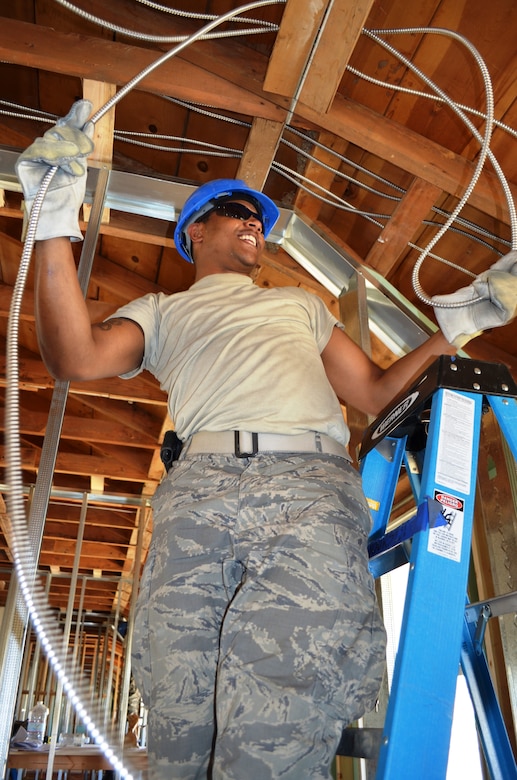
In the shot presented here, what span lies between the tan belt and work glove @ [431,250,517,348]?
0.40 metres

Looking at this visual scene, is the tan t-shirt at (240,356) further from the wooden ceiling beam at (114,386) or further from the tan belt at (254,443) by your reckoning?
the wooden ceiling beam at (114,386)

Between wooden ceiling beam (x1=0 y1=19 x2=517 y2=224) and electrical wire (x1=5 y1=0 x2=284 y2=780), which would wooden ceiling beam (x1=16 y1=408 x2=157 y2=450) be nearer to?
wooden ceiling beam (x1=0 y1=19 x2=517 y2=224)

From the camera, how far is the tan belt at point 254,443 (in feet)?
4.27

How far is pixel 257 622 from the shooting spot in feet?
3.45

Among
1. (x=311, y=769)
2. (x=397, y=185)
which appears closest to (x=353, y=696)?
(x=311, y=769)

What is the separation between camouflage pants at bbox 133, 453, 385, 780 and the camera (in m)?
0.98

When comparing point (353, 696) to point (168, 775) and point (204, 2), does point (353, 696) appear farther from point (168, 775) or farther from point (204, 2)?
point (204, 2)

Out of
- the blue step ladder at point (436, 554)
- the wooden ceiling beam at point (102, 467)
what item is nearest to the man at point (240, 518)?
the blue step ladder at point (436, 554)

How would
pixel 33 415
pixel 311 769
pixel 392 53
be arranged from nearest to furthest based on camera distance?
1. pixel 311 769
2. pixel 392 53
3. pixel 33 415

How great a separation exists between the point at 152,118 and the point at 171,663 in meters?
2.20

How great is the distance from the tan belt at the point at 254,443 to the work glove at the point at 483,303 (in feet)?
1.31

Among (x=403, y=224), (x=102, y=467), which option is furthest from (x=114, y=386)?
(x=403, y=224)

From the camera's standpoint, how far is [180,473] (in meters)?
1.33

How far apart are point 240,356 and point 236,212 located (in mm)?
679
